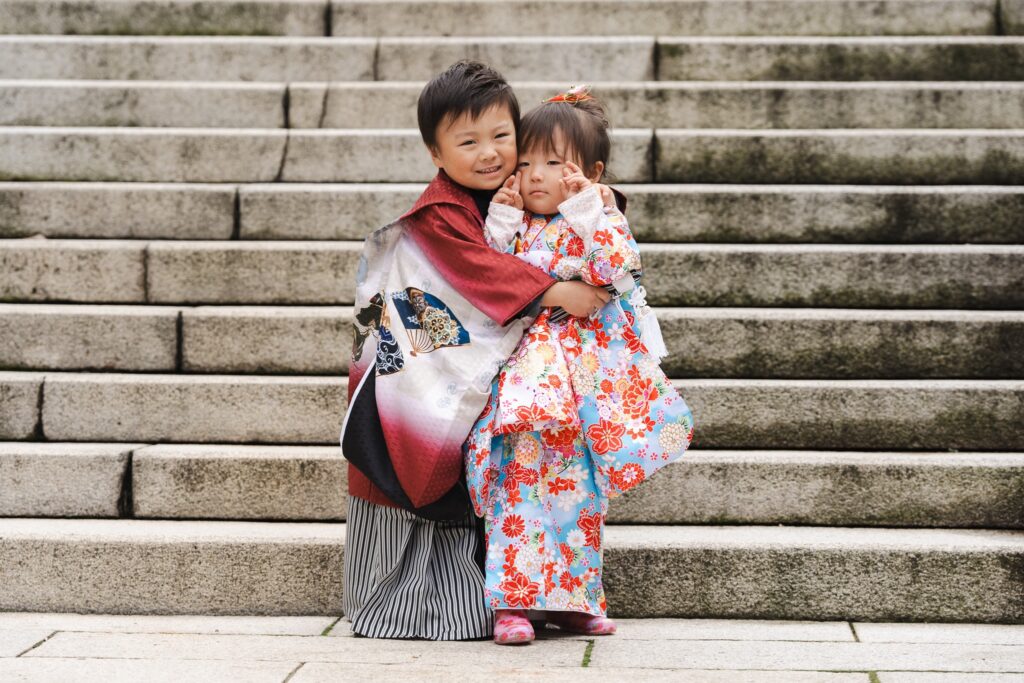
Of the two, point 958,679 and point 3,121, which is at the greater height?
point 3,121

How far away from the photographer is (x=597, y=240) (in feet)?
10.3

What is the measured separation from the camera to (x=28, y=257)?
4.59 m

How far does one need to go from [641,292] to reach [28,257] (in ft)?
8.72

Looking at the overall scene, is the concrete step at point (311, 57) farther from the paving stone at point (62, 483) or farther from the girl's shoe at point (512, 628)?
the girl's shoe at point (512, 628)

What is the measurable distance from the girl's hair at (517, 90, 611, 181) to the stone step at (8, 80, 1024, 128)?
85.4 inches

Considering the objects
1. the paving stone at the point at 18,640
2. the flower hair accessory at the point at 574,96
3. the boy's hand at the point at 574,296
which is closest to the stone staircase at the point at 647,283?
the paving stone at the point at 18,640

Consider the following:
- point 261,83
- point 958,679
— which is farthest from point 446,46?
point 958,679

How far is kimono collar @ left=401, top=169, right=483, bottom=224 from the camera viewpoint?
3262 millimetres

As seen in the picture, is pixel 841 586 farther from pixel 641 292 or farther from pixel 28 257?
pixel 28 257

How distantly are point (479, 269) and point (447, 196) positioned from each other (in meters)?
0.25

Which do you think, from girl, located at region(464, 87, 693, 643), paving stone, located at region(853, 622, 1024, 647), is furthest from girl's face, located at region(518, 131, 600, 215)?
paving stone, located at region(853, 622, 1024, 647)

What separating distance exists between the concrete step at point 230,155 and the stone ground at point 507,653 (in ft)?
7.52

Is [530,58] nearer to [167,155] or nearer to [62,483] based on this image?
[167,155]

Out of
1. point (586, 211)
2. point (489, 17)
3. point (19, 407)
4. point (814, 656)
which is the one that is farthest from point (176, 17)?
point (814, 656)
